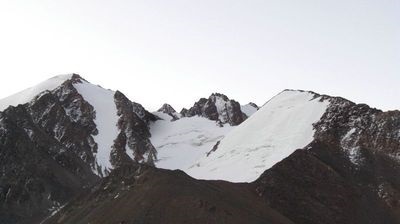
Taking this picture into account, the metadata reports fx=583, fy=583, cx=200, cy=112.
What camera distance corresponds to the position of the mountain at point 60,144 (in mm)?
123562

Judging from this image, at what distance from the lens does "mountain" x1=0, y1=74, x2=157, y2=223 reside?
123562 millimetres

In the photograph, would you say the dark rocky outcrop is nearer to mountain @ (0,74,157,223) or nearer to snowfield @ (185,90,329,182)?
mountain @ (0,74,157,223)

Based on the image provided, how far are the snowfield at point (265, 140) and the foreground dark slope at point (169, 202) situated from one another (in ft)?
55.8

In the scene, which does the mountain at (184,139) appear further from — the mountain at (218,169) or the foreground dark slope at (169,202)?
the foreground dark slope at (169,202)

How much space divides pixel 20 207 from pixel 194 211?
62980 millimetres

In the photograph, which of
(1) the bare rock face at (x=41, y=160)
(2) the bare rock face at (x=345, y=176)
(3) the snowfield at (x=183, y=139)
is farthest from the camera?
(3) the snowfield at (x=183, y=139)

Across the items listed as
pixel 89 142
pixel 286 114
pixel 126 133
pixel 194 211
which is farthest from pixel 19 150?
pixel 194 211

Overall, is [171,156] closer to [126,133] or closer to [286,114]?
[126,133]

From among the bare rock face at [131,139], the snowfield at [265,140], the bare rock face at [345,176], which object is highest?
the bare rock face at [131,139]

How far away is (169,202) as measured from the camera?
70.6 m

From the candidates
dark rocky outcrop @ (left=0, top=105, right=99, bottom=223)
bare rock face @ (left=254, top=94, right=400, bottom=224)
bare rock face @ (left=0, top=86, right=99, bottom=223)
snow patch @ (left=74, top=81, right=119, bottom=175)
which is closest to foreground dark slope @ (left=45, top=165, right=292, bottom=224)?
bare rock face @ (left=254, top=94, right=400, bottom=224)

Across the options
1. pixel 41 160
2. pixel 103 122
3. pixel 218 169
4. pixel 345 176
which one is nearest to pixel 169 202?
pixel 345 176

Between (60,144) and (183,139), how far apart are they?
42.3m

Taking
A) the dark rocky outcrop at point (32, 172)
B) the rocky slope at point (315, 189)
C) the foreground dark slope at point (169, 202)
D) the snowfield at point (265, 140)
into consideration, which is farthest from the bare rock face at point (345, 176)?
the dark rocky outcrop at point (32, 172)
